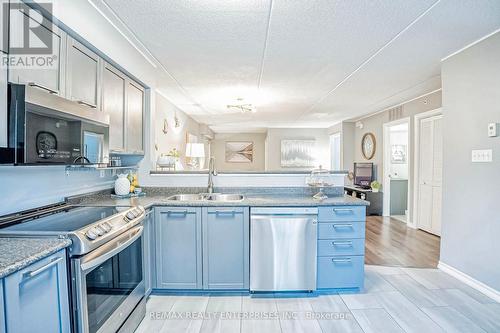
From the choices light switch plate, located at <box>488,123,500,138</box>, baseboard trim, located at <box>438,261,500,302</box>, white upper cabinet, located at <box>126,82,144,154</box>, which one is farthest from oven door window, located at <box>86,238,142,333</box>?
light switch plate, located at <box>488,123,500,138</box>

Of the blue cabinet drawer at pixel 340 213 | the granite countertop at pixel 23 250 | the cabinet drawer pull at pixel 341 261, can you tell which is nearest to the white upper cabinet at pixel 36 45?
the granite countertop at pixel 23 250

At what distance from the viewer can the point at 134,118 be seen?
272 cm

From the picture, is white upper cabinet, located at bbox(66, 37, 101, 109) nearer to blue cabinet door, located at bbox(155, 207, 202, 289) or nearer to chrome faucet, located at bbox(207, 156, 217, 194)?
blue cabinet door, located at bbox(155, 207, 202, 289)

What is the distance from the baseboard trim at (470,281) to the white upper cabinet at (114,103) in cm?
359

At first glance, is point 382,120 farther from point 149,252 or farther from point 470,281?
point 149,252

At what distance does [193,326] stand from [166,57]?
8.45 feet

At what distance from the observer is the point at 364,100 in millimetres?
4824

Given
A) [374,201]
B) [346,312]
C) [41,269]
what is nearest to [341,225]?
[346,312]

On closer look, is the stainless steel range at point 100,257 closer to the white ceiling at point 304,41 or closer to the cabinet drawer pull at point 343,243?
the white ceiling at point 304,41

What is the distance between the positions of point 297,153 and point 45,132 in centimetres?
770

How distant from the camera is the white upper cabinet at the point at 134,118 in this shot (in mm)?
2602

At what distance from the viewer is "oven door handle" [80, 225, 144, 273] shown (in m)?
1.37

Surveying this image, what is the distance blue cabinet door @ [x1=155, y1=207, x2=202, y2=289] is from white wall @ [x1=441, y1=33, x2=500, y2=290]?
8.65 feet

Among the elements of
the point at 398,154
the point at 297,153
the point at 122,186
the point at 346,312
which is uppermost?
the point at 297,153
